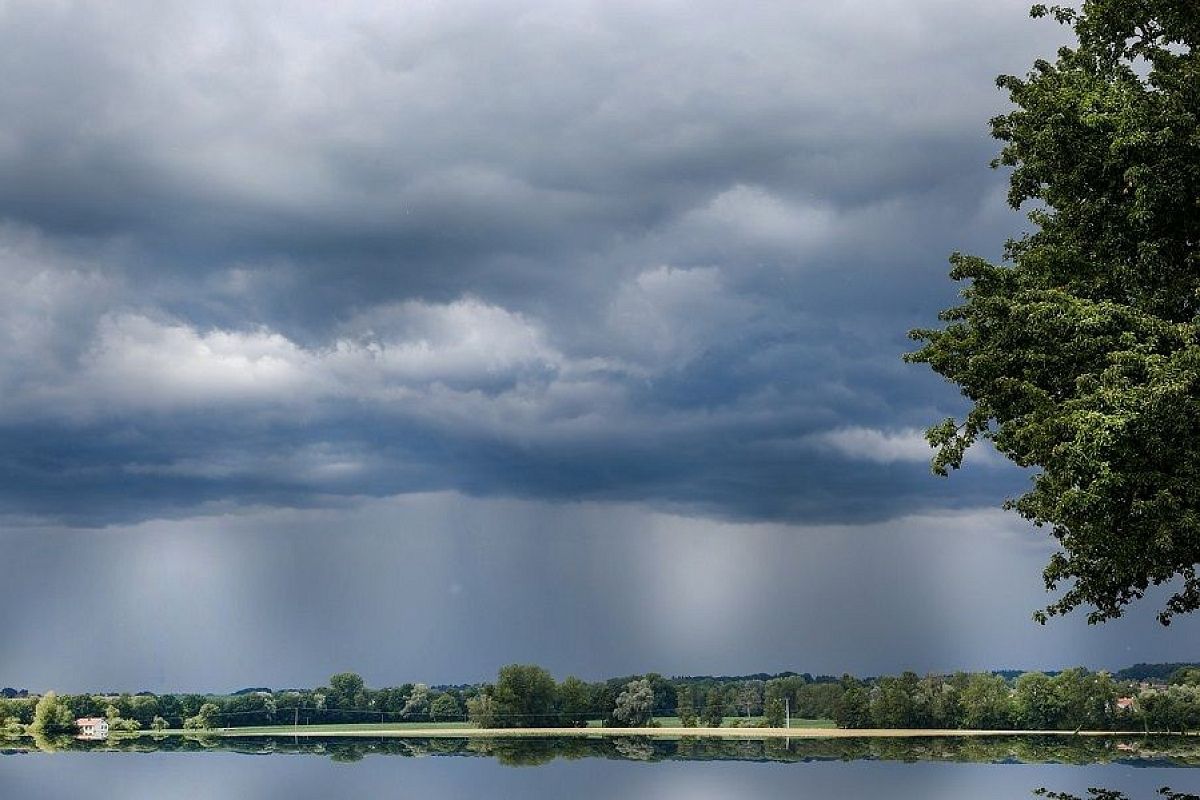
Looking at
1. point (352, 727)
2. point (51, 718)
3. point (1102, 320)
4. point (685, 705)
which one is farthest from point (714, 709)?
point (1102, 320)

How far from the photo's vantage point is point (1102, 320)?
2111cm

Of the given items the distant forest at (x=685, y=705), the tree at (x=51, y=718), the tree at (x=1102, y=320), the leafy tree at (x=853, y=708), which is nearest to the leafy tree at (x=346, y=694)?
the distant forest at (x=685, y=705)

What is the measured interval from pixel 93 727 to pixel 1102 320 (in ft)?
403

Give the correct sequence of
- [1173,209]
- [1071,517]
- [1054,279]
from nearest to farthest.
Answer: [1071,517]
[1173,209]
[1054,279]

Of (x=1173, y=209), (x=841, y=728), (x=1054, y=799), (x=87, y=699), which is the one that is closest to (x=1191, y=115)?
(x=1173, y=209)

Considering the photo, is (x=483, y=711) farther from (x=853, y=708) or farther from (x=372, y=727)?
(x=853, y=708)

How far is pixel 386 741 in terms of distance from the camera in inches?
3834


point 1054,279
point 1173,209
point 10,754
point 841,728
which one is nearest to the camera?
point 1173,209

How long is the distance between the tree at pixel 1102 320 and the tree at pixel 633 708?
73.4 m

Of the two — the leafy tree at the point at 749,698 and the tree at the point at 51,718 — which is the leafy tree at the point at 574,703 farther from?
the tree at the point at 51,718

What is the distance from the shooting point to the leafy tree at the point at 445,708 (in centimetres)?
10738

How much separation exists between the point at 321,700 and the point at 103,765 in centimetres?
3556

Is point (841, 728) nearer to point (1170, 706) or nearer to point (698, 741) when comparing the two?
point (698, 741)

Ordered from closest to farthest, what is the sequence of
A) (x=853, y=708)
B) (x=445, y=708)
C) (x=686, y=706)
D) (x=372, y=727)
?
(x=853, y=708)
(x=686, y=706)
(x=445, y=708)
(x=372, y=727)
